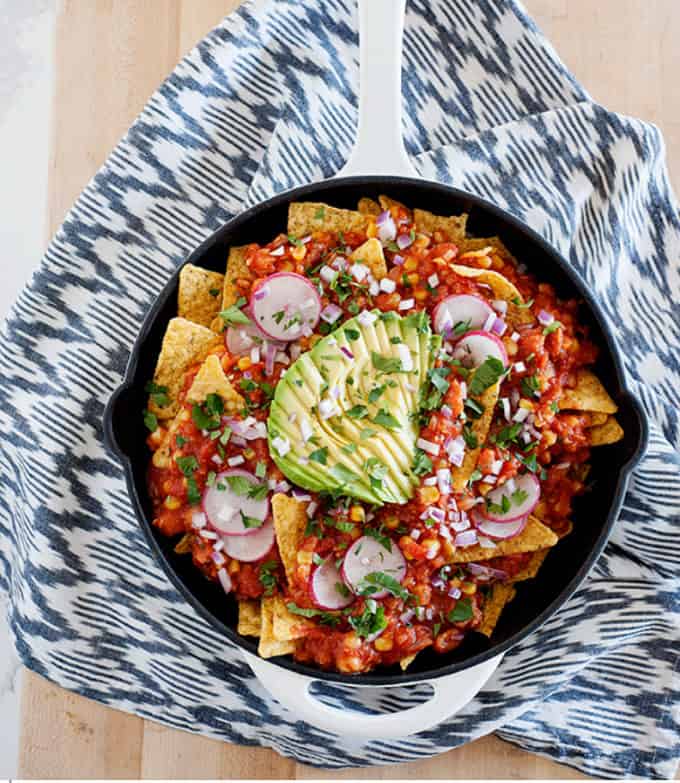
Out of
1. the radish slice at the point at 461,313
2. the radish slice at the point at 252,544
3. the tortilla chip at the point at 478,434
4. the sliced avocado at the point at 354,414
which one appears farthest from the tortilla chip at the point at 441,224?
the radish slice at the point at 252,544

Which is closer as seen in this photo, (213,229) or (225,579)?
(225,579)

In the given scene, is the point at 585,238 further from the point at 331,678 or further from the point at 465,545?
the point at 331,678

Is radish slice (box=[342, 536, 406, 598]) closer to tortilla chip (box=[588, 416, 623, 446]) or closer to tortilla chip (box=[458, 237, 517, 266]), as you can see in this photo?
tortilla chip (box=[588, 416, 623, 446])

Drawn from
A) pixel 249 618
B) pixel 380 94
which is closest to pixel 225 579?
pixel 249 618

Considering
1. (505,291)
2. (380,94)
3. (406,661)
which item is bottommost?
(406,661)

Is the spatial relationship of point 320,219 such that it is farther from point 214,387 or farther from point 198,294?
point 214,387

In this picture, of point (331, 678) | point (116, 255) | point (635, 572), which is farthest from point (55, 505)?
point (635, 572)
